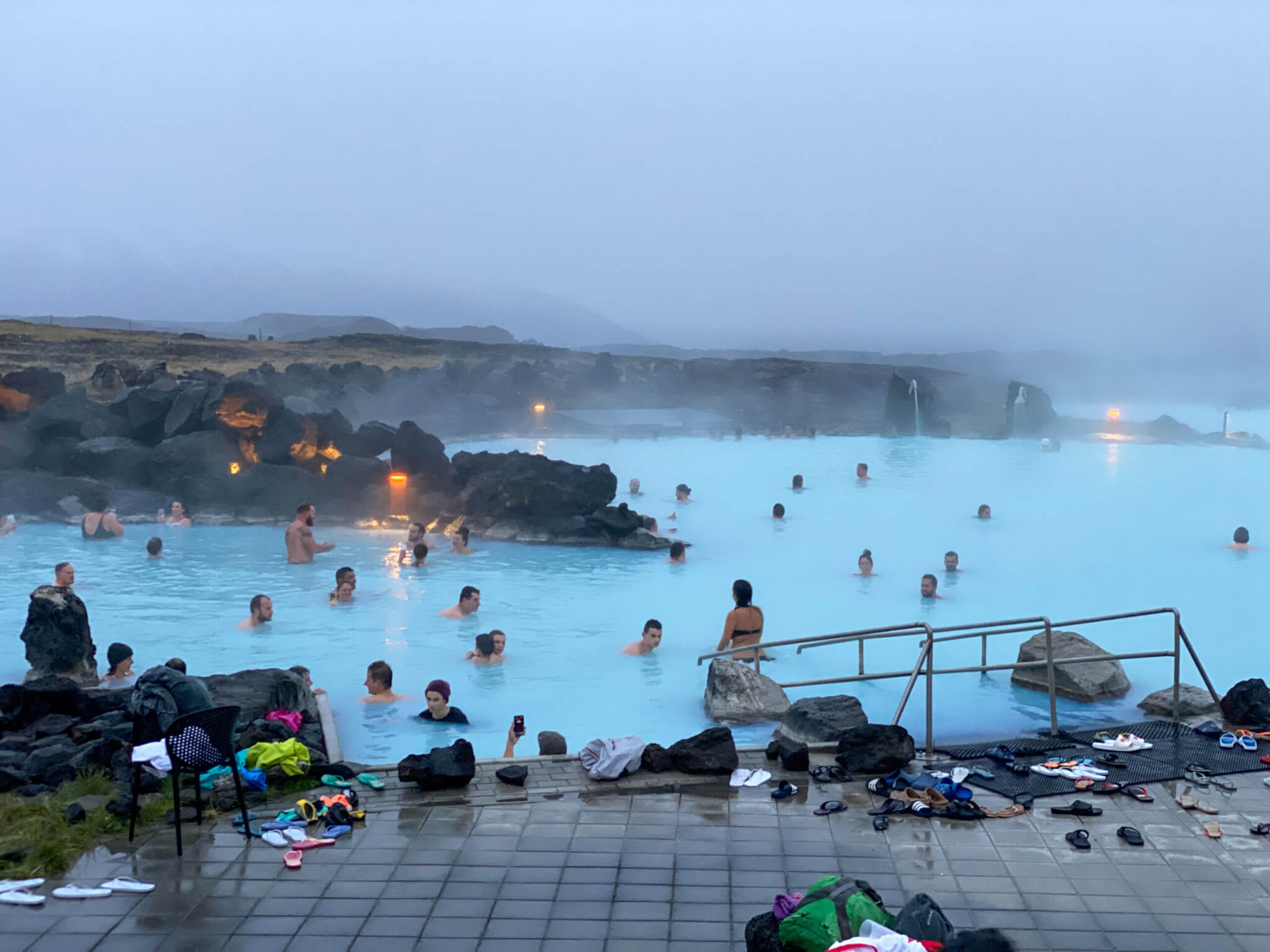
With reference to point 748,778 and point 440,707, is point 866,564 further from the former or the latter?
point 748,778

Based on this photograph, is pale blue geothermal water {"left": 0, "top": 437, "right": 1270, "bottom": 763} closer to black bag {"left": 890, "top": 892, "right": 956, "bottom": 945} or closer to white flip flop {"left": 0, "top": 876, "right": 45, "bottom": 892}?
white flip flop {"left": 0, "top": 876, "right": 45, "bottom": 892}

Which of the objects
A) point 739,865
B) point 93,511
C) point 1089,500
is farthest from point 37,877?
point 1089,500

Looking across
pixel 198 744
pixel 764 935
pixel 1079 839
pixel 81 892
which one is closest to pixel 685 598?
pixel 1079 839

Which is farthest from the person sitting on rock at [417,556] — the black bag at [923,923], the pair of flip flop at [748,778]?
the black bag at [923,923]

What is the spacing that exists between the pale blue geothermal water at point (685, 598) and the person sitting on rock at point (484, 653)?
180 mm

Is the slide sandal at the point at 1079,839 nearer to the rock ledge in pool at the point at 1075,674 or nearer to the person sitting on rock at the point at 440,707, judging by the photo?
the rock ledge in pool at the point at 1075,674

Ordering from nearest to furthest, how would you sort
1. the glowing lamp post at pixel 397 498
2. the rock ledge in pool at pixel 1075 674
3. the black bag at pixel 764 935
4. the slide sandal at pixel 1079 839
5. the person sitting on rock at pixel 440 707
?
1. the black bag at pixel 764 935
2. the slide sandal at pixel 1079 839
3. the person sitting on rock at pixel 440 707
4. the rock ledge in pool at pixel 1075 674
5. the glowing lamp post at pixel 397 498

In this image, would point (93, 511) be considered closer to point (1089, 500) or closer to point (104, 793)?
point (104, 793)

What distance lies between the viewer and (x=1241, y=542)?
736 inches

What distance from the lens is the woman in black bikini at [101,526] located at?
1781 centimetres

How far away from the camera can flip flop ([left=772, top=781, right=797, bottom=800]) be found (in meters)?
5.83

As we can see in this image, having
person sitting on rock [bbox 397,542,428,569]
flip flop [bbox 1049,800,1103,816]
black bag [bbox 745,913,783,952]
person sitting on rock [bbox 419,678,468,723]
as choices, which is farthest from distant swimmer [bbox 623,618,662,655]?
black bag [bbox 745,913,783,952]

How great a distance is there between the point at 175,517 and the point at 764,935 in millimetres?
18118

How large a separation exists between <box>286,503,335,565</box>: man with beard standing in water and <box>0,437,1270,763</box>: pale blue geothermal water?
0.84ft
